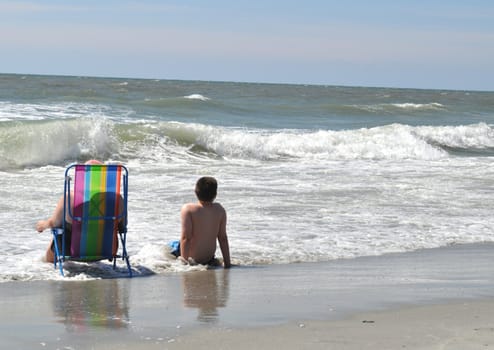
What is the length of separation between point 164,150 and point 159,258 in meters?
12.5

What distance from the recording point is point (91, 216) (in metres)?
7.19

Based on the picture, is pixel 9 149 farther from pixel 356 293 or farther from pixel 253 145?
pixel 356 293

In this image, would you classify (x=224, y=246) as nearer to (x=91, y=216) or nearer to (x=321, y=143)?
(x=91, y=216)

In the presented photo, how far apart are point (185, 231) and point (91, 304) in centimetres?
187

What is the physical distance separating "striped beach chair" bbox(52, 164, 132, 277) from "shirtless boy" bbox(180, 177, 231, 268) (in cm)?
66

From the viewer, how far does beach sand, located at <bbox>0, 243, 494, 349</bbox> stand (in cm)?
488

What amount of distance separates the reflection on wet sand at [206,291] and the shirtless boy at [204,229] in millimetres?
279

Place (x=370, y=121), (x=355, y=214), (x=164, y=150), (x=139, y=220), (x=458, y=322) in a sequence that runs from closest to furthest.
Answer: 1. (x=458, y=322)
2. (x=139, y=220)
3. (x=355, y=214)
4. (x=164, y=150)
5. (x=370, y=121)

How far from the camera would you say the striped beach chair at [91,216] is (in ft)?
23.5

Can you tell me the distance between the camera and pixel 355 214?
36.2 feet

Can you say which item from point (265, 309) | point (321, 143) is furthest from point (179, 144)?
point (265, 309)

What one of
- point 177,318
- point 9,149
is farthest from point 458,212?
point 9,149

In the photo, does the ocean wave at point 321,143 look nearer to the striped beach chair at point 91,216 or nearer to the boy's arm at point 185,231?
the boy's arm at point 185,231

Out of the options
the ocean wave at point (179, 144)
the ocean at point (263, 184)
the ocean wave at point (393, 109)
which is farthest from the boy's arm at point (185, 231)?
the ocean wave at point (393, 109)
